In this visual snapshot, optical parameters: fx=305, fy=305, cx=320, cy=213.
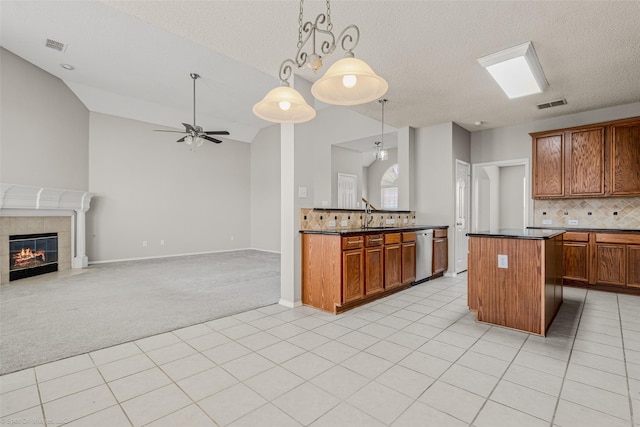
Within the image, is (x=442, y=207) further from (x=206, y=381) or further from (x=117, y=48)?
(x=117, y=48)

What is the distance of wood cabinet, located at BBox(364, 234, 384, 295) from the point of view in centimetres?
371

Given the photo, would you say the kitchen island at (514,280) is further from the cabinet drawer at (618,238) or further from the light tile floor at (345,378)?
the cabinet drawer at (618,238)

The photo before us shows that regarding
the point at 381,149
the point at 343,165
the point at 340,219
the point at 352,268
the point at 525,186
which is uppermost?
the point at 381,149

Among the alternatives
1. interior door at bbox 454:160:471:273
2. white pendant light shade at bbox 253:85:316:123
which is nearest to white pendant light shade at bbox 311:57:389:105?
white pendant light shade at bbox 253:85:316:123

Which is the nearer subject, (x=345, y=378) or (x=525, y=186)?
(x=345, y=378)

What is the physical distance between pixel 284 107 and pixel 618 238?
16.6ft

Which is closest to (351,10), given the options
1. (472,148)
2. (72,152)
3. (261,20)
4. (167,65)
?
(261,20)

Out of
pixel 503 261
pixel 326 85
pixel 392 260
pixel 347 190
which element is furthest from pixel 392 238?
pixel 347 190

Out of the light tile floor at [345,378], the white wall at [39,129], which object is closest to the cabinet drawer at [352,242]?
the light tile floor at [345,378]

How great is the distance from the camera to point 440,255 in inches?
211

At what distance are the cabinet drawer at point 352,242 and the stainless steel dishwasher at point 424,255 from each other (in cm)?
151

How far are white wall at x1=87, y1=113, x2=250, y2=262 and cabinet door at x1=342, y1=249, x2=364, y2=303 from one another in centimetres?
587

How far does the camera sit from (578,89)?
13.2 feet

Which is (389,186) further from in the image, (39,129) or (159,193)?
(39,129)
